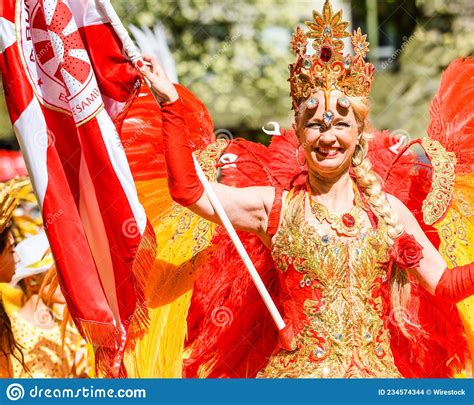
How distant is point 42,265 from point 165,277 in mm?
829

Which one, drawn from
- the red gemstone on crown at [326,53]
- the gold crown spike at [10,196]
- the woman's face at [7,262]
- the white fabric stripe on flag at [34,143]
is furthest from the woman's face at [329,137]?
the woman's face at [7,262]

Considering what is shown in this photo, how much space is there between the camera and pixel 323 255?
3.52 m

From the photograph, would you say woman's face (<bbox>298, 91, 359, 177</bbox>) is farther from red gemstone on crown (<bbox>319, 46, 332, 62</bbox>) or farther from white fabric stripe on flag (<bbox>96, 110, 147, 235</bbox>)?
white fabric stripe on flag (<bbox>96, 110, 147, 235</bbox>)

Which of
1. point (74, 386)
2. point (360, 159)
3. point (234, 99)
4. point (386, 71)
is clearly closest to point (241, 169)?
point (360, 159)

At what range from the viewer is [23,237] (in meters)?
4.58

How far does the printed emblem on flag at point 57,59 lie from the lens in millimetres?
3590

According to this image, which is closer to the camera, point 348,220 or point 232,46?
point 348,220

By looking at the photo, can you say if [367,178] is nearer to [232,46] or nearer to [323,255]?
[323,255]

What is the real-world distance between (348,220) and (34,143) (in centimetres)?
111

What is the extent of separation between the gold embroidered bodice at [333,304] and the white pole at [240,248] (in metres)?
0.06

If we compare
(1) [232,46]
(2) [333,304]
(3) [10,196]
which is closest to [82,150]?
(3) [10,196]

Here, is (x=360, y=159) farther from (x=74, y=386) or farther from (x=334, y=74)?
(x=74, y=386)

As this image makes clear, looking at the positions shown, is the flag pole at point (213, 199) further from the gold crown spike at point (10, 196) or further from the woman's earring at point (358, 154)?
the gold crown spike at point (10, 196)

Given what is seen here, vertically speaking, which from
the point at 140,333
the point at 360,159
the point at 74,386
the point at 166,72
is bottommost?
the point at 74,386
